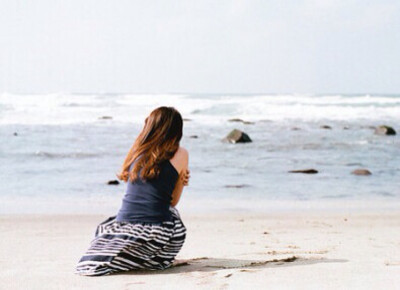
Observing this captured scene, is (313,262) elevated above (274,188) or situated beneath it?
elevated above

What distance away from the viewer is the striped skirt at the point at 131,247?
3980mm

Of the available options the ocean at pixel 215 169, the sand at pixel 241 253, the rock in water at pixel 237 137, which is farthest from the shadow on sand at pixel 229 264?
the rock in water at pixel 237 137

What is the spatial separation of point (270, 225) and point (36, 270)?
3.41m

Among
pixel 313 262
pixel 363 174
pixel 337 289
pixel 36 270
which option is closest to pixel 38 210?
pixel 36 270

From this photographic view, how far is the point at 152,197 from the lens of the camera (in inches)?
161

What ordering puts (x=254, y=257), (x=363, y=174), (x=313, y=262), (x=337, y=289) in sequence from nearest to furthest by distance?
(x=337, y=289) < (x=313, y=262) < (x=254, y=257) < (x=363, y=174)

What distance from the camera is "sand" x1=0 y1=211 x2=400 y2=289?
3.73 m

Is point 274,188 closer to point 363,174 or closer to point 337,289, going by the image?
point 363,174

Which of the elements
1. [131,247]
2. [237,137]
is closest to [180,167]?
[131,247]

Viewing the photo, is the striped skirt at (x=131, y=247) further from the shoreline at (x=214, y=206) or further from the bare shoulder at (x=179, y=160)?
the shoreline at (x=214, y=206)

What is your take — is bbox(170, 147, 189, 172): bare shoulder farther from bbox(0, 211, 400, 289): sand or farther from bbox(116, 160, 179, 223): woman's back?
bbox(0, 211, 400, 289): sand

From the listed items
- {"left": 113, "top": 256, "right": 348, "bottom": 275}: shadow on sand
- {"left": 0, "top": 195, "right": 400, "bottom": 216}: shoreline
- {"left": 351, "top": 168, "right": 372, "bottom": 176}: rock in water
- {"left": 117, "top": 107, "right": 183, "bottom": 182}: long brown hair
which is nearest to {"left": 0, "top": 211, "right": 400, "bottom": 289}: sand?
{"left": 113, "top": 256, "right": 348, "bottom": 275}: shadow on sand

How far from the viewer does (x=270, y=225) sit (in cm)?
702

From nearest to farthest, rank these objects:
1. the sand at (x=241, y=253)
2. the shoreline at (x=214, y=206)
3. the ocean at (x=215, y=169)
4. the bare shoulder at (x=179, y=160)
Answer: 1. the sand at (x=241, y=253)
2. the bare shoulder at (x=179, y=160)
3. the shoreline at (x=214, y=206)
4. the ocean at (x=215, y=169)
